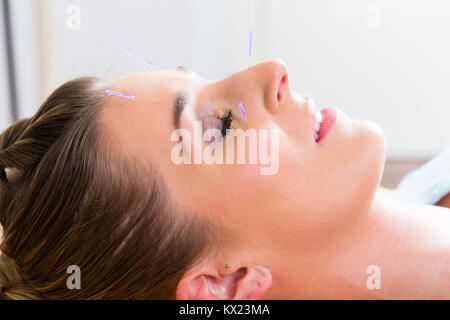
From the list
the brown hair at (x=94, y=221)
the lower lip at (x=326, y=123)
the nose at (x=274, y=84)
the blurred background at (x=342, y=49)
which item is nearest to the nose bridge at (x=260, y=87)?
the nose at (x=274, y=84)

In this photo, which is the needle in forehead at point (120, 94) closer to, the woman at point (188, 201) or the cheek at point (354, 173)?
the woman at point (188, 201)

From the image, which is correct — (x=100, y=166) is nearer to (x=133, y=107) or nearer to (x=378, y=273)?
(x=133, y=107)

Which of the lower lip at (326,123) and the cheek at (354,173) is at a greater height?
the lower lip at (326,123)

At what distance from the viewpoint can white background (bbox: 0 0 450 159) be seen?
191 centimetres

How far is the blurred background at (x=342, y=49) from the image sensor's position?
1893 millimetres

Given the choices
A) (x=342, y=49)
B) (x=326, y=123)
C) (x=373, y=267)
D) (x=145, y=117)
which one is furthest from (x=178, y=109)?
(x=342, y=49)

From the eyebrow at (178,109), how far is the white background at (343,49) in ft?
3.28

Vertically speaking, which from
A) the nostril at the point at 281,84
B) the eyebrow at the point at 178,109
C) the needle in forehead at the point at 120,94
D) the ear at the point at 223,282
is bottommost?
the ear at the point at 223,282

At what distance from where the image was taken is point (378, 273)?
968 millimetres

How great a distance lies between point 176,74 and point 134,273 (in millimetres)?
394

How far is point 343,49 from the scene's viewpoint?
2025mm

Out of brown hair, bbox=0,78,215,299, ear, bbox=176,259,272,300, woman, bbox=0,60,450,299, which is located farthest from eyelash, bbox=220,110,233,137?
ear, bbox=176,259,272,300

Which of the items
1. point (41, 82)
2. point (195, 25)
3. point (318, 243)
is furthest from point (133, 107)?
point (195, 25)

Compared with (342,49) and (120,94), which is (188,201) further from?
(342,49)
